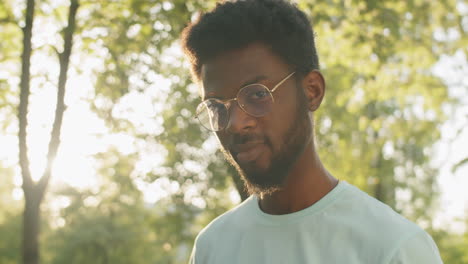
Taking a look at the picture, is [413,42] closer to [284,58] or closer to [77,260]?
[284,58]

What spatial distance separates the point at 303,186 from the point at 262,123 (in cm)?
36

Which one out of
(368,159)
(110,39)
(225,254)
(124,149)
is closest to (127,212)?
(368,159)

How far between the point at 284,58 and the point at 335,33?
5912 mm

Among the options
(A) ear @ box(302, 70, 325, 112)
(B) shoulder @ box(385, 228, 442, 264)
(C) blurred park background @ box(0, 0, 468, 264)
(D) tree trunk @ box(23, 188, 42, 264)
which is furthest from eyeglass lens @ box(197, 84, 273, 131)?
(D) tree trunk @ box(23, 188, 42, 264)

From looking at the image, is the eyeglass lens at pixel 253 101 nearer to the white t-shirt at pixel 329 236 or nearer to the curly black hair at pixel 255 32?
the curly black hair at pixel 255 32

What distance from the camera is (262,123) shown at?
2564mm

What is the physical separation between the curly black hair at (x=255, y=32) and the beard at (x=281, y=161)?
0.29 metres

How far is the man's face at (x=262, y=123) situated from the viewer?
255cm

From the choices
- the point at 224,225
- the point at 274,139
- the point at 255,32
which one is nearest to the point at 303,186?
the point at 274,139

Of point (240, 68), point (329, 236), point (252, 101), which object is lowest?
point (329, 236)

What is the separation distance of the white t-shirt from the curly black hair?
69 cm

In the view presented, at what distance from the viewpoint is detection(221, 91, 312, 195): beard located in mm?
2555

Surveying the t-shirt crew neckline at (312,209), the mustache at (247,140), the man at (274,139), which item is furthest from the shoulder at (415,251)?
the mustache at (247,140)

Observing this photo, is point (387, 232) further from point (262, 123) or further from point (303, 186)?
point (262, 123)
